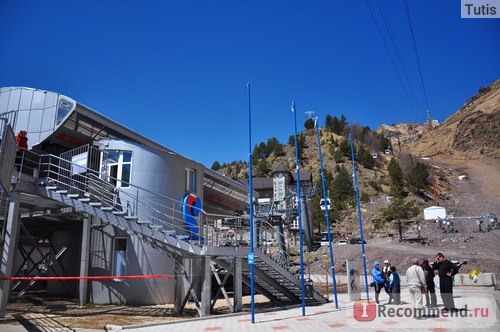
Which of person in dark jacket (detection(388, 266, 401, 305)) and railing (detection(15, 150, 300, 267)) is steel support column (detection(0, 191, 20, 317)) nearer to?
railing (detection(15, 150, 300, 267))

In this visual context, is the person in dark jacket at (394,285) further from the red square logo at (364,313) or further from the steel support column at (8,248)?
the steel support column at (8,248)

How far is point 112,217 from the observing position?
14.4 meters

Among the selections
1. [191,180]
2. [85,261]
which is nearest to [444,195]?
[191,180]

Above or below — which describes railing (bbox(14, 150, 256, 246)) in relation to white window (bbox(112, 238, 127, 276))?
above

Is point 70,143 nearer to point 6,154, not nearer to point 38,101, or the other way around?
point 38,101

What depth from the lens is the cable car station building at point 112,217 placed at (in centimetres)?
1451

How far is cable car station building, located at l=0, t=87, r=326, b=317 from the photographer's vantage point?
1451 cm

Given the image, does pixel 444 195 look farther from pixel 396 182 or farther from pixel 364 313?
pixel 364 313

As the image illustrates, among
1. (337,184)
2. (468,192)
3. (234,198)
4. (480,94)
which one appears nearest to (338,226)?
(337,184)

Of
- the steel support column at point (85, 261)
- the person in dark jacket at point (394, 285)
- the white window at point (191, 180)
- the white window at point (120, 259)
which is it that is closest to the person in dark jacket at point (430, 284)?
the person in dark jacket at point (394, 285)

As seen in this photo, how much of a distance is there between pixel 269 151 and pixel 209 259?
352ft

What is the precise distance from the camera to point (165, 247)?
14742 millimetres

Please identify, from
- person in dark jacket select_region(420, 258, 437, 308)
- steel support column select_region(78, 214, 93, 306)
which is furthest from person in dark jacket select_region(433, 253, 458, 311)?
steel support column select_region(78, 214, 93, 306)

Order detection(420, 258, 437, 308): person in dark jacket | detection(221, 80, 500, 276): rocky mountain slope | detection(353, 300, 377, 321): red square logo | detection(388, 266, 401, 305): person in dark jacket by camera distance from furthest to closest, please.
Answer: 1. detection(221, 80, 500, 276): rocky mountain slope
2. detection(388, 266, 401, 305): person in dark jacket
3. detection(420, 258, 437, 308): person in dark jacket
4. detection(353, 300, 377, 321): red square logo
